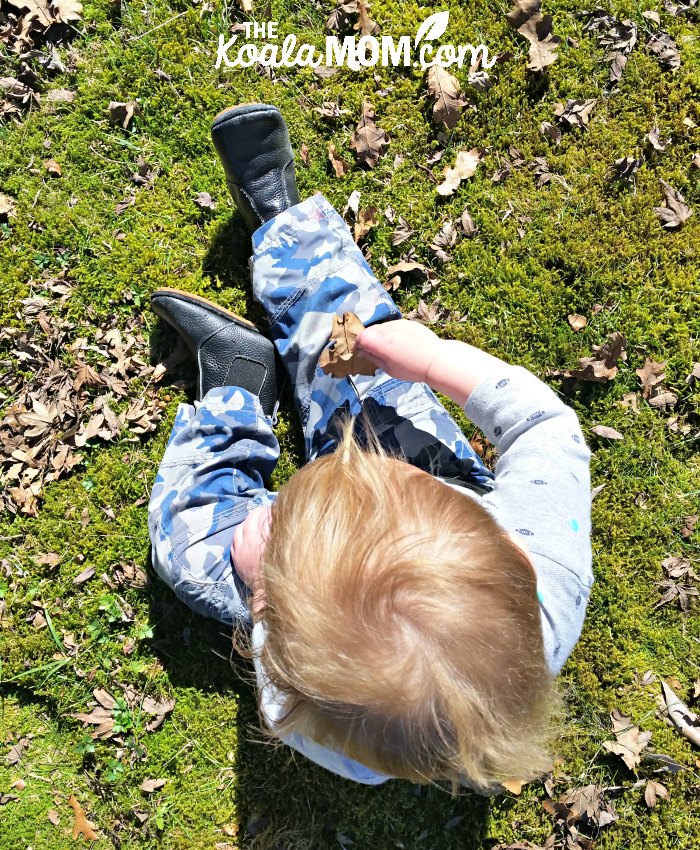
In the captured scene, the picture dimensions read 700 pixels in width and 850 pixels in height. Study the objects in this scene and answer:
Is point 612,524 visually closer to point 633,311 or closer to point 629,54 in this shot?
point 633,311

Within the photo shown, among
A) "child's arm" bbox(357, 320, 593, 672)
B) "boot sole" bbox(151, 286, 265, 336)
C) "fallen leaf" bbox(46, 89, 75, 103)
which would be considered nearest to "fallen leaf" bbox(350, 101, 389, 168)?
"boot sole" bbox(151, 286, 265, 336)

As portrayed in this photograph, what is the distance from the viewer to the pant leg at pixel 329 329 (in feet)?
9.45

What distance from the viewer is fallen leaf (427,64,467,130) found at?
347 cm

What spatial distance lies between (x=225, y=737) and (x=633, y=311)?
10.5 feet

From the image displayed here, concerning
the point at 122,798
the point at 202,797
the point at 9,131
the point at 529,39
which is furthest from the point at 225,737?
the point at 529,39

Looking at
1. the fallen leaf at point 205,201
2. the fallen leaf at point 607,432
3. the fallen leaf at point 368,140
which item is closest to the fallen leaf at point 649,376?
the fallen leaf at point 607,432

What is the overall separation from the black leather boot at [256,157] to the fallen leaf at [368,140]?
43 cm

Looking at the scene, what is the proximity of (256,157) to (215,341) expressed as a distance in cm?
96

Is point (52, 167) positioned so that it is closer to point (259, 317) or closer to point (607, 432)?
point (259, 317)

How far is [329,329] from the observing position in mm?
3092

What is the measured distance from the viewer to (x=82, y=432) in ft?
11.0

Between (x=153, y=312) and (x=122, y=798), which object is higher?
(x=153, y=312)

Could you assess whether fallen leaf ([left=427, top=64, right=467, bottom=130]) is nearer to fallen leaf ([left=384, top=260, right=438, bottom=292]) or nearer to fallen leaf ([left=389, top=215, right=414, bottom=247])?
fallen leaf ([left=389, top=215, right=414, bottom=247])

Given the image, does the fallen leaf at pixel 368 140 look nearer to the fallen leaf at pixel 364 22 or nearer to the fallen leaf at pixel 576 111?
the fallen leaf at pixel 364 22
